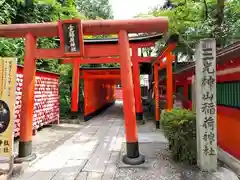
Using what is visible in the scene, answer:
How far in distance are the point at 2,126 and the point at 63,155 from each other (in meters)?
2.11

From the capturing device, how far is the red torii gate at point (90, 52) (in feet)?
20.3

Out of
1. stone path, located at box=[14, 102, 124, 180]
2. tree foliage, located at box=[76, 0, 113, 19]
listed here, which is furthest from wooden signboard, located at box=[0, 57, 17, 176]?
tree foliage, located at box=[76, 0, 113, 19]

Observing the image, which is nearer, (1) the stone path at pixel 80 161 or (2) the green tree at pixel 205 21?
(1) the stone path at pixel 80 161

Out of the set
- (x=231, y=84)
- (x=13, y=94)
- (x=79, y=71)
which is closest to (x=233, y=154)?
(x=231, y=84)

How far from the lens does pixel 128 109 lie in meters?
6.21

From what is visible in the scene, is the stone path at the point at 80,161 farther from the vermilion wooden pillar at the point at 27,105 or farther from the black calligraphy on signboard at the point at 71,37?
the black calligraphy on signboard at the point at 71,37

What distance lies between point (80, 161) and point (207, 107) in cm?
329

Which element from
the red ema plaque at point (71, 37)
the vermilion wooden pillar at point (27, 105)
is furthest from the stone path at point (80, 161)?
the red ema plaque at point (71, 37)

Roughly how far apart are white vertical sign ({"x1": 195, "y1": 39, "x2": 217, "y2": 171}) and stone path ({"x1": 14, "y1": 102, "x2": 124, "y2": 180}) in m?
1.97

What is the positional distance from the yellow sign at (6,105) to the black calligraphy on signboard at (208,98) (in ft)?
12.8

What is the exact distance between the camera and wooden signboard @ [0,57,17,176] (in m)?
5.21

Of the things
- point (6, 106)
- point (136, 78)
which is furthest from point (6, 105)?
point (136, 78)

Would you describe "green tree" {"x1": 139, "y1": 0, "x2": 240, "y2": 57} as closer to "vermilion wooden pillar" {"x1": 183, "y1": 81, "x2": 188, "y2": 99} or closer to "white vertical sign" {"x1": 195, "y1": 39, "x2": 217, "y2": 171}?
"vermilion wooden pillar" {"x1": 183, "y1": 81, "x2": 188, "y2": 99}

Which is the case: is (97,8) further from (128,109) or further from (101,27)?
(128,109)
